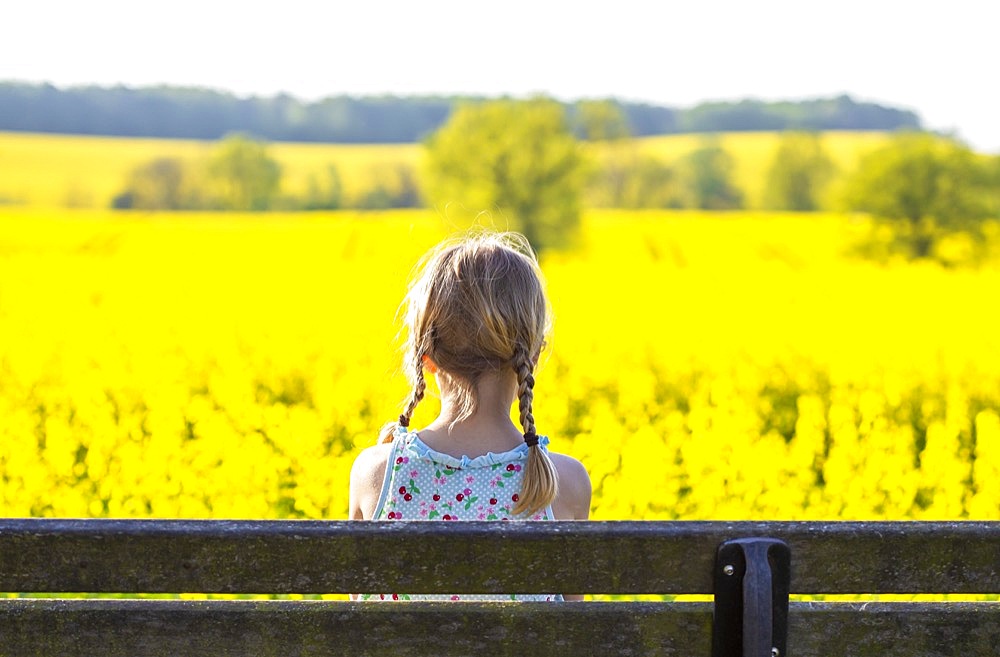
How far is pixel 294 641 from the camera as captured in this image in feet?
4.71

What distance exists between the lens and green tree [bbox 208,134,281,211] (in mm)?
33250

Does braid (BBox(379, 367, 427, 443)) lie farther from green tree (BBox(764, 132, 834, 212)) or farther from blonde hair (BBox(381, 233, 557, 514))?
green tree (BBox(764, 132, 834, 212))

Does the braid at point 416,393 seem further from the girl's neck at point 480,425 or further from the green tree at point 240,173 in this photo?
the green tree at point 240,173

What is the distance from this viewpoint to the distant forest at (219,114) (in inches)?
1789

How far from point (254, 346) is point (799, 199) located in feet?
112

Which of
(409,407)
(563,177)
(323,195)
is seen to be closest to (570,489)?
(409,407)

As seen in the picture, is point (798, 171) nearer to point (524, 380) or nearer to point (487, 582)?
point (524, 380)

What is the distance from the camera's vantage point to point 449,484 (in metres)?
1.81

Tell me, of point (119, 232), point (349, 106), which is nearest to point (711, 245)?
point (119, 232)

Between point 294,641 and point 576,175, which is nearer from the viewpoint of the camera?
point 294,641

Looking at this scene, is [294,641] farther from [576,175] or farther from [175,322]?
[576,175]

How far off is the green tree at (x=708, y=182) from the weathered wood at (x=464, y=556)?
122 feet

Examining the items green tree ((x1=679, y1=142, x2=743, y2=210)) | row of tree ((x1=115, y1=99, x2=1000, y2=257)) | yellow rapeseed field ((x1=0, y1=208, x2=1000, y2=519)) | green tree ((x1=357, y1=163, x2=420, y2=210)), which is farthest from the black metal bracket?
green tree ((x1=679, y1=142, x2=743, y2=210))

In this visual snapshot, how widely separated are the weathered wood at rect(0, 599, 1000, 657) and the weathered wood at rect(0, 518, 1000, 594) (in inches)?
1.6
